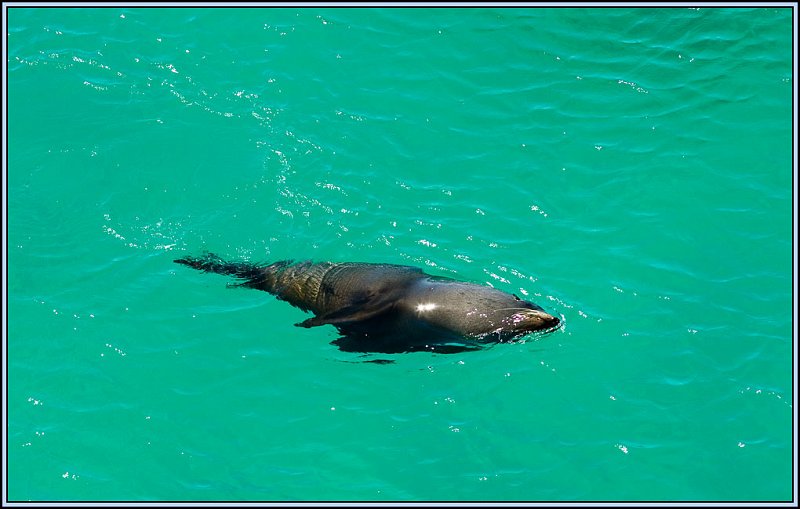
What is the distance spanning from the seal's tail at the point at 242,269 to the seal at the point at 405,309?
32 cm

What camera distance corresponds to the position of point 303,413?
9.41 m

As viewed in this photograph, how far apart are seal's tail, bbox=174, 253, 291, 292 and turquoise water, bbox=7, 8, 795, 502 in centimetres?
17

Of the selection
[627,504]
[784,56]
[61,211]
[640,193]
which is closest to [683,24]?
[784,56]

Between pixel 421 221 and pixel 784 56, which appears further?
pixel 784 56

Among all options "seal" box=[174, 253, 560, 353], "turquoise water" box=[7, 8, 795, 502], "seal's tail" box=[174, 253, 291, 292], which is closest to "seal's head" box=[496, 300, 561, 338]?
"seal" box=[174, 253, 560, 353]

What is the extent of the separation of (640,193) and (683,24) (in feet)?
15.1

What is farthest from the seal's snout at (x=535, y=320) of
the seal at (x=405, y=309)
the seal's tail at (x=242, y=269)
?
the seal's tail at (x=242, y=269)

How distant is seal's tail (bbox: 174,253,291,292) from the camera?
1063 centimetres

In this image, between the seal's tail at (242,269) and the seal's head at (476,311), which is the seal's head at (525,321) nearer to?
the seal's head at (476,311)

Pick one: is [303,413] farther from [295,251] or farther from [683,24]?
[683,24]

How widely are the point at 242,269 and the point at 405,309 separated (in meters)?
2.62

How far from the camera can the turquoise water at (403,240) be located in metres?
9.10

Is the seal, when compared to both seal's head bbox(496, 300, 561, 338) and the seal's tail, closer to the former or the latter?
seal's head bbox(496, 300, 561, 338)

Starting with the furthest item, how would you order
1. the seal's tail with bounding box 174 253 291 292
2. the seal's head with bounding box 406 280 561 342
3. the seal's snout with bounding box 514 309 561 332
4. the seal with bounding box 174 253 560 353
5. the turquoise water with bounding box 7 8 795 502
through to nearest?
the seal's tail with bounding box 174 253 291 292 < the turquoise water with bounding box 7 8 795 502 < the seal with bounding box 174 253 560 353 < the seal's head with bounding box 406 280 561 342 < the seal's snout with bounding box 514 309 561 332
